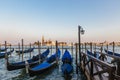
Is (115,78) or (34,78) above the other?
(115,78)

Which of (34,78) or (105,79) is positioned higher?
(105,79)

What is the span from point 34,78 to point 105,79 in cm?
710

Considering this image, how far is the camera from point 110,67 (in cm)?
360

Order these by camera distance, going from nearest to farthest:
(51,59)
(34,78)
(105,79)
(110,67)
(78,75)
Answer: (110,67) → (105,79) → (34,78) → (78,75) → (51,59)

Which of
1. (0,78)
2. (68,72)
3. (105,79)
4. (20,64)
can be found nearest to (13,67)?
(20,64)

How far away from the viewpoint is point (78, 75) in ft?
42.2

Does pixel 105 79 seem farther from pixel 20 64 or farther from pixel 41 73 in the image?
pixel 20 64

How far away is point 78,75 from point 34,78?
3119 millimetres

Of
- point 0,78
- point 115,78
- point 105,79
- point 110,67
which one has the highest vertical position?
point 110,67

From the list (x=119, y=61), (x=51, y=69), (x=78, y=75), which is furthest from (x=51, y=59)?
(x=119, y=61)

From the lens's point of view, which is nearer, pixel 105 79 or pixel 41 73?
pixel 105 79

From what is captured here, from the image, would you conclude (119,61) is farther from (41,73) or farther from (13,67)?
(13,67)

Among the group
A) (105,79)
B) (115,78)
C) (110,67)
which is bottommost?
(105,79)

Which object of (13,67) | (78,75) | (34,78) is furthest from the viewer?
(13,67)
